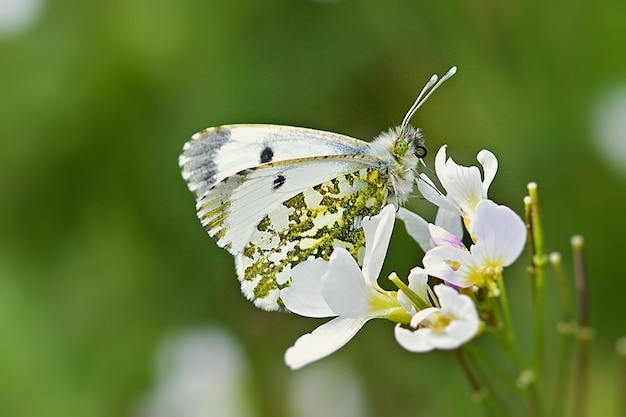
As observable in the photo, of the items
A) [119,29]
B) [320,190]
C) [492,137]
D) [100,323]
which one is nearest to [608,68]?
[492,137]

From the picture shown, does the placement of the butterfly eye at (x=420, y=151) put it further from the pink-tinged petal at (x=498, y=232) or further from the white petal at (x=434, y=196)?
the pink-tinged petal at (x=498, y=232)

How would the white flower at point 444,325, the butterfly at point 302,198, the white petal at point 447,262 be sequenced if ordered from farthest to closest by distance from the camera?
the butterfly at point 302,198
the white petal at point 447,262
the white flower at point 444,325

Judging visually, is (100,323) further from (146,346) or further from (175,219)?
(175,219)

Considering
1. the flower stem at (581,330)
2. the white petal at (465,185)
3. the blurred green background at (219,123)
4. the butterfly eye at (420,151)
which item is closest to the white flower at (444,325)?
the white petal at (465,185)

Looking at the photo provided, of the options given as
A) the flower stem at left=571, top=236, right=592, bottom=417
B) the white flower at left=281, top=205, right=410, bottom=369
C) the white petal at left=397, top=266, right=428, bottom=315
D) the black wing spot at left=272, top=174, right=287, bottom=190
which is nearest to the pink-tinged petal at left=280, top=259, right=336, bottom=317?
the white flower at left=281, top=205, right=410, bottom=369

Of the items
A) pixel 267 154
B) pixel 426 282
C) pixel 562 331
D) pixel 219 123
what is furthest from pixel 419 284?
pixel 219 123

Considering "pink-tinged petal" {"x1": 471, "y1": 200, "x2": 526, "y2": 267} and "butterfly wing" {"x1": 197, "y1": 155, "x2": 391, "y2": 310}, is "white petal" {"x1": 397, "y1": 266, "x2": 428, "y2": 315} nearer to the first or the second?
"pink-tinged petal" {"x1": 471, "y1": 200, "x2": 526, "y2": 267}
